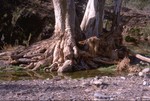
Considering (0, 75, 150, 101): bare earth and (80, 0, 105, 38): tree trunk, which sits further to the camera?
(80, 0, 105, 38): tree trunk

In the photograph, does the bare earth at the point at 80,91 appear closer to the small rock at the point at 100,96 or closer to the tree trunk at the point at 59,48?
the small rock at the point at 100,96

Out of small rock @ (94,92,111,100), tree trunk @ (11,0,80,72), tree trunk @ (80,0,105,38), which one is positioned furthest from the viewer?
tree trunk @ (80,0,105,38)

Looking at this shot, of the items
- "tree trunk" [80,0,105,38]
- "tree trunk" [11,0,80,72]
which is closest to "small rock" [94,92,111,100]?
"tree trunk" [11,0,80,72]

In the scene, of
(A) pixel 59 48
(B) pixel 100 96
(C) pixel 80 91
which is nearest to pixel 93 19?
(A) pixel 59 48

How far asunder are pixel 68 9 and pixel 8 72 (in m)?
3.78

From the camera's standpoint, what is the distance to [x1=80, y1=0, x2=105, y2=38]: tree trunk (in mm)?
20484

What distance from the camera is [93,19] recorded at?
20531mm

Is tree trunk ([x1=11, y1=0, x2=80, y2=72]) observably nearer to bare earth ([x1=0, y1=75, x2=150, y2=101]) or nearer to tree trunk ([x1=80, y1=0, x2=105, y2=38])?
tree trunk ([x1=80, y1=0, x2=105, y2=38])

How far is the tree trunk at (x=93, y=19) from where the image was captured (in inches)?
806

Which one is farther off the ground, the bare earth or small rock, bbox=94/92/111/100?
small rock, bbox=94/92/111/100

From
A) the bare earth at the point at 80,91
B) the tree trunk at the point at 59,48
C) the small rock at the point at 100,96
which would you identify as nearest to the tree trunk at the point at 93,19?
the tree trunk at the point at 59,48

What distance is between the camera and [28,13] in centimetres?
2594

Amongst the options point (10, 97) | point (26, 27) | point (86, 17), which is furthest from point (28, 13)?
point (10, 97)

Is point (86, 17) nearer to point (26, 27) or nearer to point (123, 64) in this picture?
point (123, 64)
